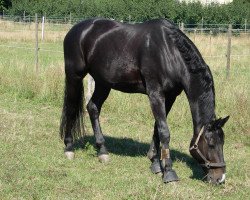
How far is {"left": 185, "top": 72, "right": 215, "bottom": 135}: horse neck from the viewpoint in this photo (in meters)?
4.97

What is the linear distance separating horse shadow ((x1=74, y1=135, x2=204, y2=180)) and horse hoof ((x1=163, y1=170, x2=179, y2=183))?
622mm

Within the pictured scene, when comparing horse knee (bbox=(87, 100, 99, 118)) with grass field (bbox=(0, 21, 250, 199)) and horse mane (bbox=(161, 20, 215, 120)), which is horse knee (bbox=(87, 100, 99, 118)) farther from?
horse mane (bbox=(161, 20, 215, 120))

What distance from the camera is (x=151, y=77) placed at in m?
5.31

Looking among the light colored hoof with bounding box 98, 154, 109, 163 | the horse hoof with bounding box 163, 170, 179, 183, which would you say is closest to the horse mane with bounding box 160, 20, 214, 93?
the horse hoof with bounding box 163, 170, 179, 183

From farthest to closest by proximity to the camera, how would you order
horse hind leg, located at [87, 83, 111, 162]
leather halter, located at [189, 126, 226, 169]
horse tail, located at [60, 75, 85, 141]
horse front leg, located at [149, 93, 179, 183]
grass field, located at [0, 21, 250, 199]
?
horse tail, located at [60, 75, 85, 141], horse hind leg, located at [87, 83, 111, 162], horse front leg, located at [149, 93, 179, 183], leather halter, located at [189, 126, 226, 169], grass field, located at [0, 21, 250, 199]

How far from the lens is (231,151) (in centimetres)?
664

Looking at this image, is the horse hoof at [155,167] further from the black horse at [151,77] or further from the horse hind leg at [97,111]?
the horse hind leg at [97,111]

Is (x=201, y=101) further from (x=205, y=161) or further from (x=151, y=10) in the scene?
(x=151, y=10)

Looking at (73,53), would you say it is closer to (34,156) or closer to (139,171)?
(34,156)

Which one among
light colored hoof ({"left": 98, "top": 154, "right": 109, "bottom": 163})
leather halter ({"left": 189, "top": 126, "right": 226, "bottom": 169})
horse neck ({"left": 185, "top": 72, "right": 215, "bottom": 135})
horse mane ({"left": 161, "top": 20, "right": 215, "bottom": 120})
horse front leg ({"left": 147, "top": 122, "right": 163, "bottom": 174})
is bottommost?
light colored hoof ({"left": 98, "top": 154, "right": 109, "bottom": 163})

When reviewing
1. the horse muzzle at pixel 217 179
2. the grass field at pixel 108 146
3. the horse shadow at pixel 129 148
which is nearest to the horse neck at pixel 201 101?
the horse muzzle at pixel 217 179

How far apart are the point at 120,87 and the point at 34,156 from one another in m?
1.50

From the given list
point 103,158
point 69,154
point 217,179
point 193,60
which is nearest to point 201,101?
point 193,60

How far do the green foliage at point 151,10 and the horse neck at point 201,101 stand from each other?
33.4 meters
